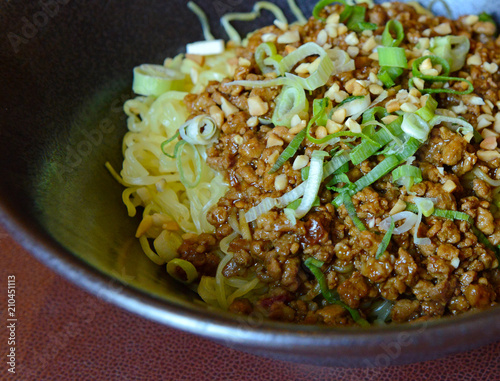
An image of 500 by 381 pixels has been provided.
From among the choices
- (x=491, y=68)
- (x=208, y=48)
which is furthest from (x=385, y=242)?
(x=208, y=48)

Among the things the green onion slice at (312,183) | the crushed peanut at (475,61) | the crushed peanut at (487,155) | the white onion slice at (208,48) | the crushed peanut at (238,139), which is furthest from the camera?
the white onion slice at (208,48)

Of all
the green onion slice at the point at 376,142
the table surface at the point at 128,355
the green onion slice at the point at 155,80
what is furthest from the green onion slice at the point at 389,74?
the table surface at the point at 128,355

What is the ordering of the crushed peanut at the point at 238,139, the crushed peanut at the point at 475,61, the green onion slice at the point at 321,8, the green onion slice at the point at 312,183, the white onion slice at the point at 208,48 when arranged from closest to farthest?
the green onion slice at the point at 312,183 → the crushed peanut at the point at 238,139 → the crushed peanut at the point at 475,61 → the green onion slice at the point at 321,8 → the white onion slice at the point at 208,48

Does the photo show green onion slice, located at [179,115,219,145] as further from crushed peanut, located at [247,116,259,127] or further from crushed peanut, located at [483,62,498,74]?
crushed peanut, located at [483,62,498,74]

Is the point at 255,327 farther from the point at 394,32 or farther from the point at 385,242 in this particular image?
the point at 394,32

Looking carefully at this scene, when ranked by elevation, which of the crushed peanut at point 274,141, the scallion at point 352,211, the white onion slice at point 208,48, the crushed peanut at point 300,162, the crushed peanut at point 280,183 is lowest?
the scallion at point 352,211

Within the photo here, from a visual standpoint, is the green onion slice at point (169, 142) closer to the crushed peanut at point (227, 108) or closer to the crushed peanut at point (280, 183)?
the crushed peanut at point (227, 108)

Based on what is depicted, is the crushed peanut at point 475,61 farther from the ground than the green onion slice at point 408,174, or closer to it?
closer to it

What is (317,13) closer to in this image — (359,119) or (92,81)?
(359,119)
